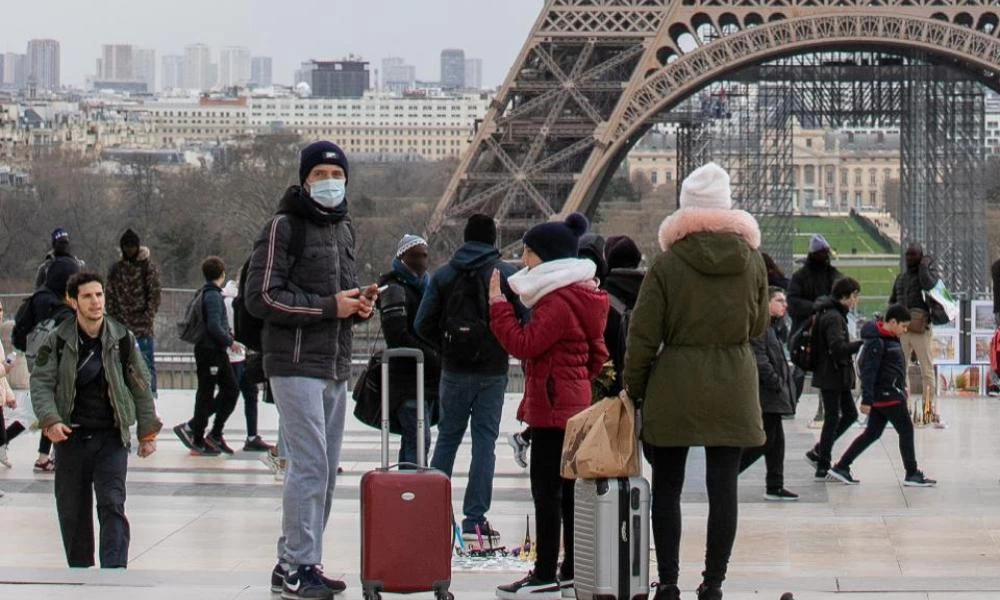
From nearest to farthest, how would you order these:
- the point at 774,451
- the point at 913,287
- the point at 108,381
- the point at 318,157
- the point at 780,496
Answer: the point at 318,157 → the point at 108,381 → the point at 774,451 → the point at 780,496 → the point at 913,287

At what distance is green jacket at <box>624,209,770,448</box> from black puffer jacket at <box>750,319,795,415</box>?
3082 mm

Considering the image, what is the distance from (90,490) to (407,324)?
91.5 inches

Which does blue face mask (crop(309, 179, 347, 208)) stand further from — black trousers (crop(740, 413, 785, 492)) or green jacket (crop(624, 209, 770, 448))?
black trousers (crop(740, 413, 785, 492))

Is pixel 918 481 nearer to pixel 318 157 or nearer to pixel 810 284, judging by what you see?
pixel 810 284

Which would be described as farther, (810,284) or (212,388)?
(212,388)

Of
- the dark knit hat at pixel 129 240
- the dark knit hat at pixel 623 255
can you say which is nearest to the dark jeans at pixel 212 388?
the dark knit hat at pixel 129 240

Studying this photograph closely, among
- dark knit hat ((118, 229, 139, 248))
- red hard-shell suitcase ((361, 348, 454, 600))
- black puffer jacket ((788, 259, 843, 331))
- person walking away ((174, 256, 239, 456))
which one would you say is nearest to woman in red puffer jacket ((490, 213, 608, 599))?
red hard-shell suitcase ((361, 348, 454, 600))

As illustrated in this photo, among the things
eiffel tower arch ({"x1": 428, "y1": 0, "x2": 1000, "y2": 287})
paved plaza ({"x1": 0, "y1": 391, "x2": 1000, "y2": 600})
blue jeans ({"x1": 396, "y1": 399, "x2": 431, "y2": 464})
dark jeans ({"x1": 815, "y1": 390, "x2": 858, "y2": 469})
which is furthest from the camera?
eiffel tower arch ({"x1": 428, "y1": 0, "x2": 1000, "y2": 287})

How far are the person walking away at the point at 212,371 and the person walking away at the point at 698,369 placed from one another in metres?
6.16

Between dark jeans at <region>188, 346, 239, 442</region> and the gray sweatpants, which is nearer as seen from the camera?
the gray sweatpants

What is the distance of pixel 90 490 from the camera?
8.98m

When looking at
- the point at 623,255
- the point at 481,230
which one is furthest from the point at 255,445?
the point at 481,230

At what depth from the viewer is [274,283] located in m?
8.09

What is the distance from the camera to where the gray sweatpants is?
26.7ft
